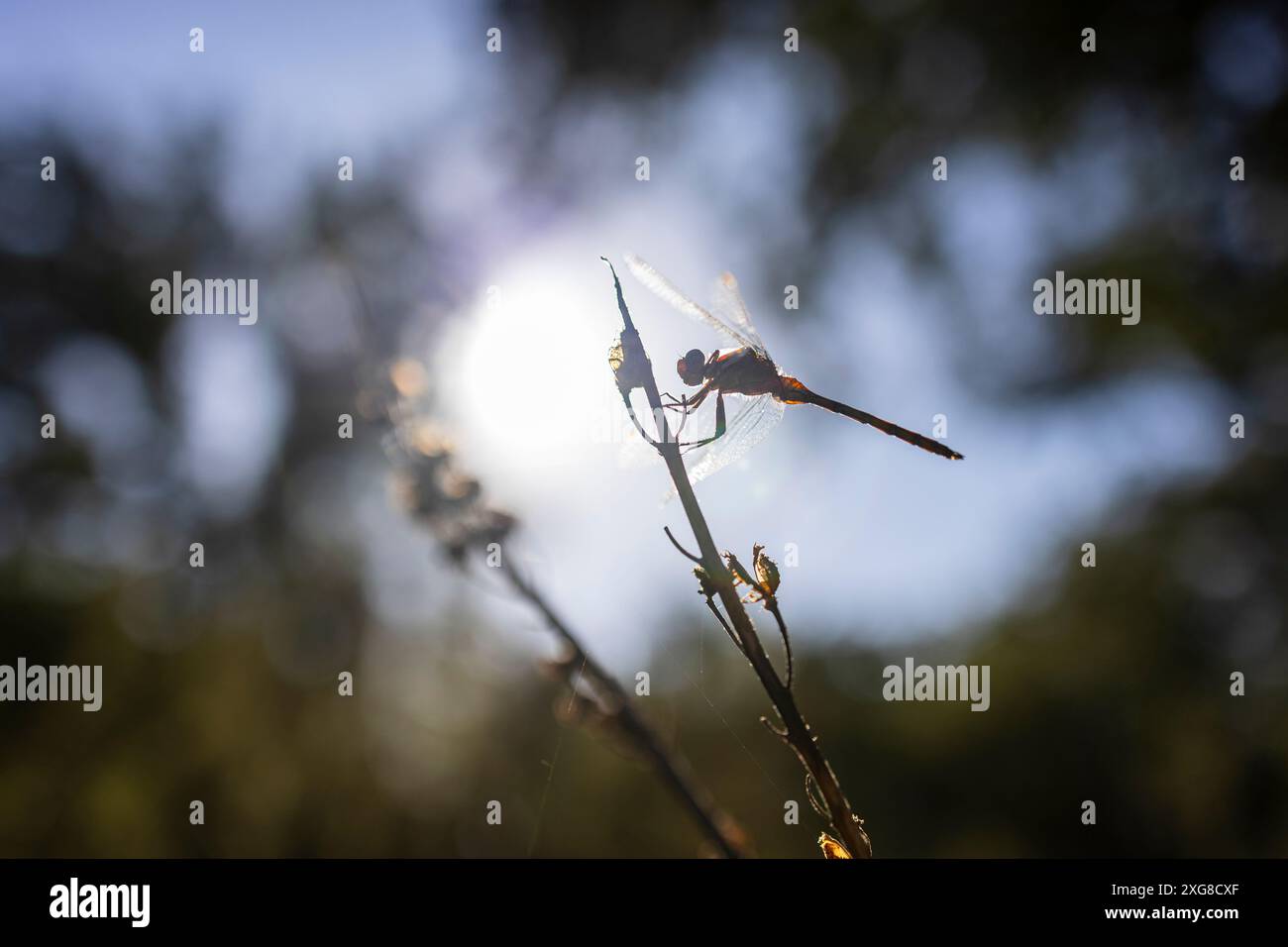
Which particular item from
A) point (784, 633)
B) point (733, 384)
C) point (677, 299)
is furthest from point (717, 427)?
point (784, 633)

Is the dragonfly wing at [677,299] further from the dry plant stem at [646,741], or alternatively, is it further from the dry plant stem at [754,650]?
the dry plant stem at [646,741]

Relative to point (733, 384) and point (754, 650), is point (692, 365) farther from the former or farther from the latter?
point (754, 650)

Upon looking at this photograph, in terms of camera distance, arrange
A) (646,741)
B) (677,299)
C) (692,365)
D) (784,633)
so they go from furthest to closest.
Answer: (677,299)
(692,365)
(784,633)
(646,741)

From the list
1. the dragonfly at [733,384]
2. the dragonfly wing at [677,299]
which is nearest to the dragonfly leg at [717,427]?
the dragonfly at [733,384]

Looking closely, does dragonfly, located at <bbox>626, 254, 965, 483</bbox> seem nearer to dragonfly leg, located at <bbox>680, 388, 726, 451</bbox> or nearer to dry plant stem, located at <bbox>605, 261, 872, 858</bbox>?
dragonfly leg, located at <bbox>680, 388, 726, 451</bbox>

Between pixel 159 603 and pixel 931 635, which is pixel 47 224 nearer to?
pixel 159 603

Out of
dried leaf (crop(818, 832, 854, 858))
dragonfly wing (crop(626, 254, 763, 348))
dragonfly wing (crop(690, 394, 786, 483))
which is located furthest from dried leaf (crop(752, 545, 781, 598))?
dragonfly wing (crop(626, 254, 763, 348))
